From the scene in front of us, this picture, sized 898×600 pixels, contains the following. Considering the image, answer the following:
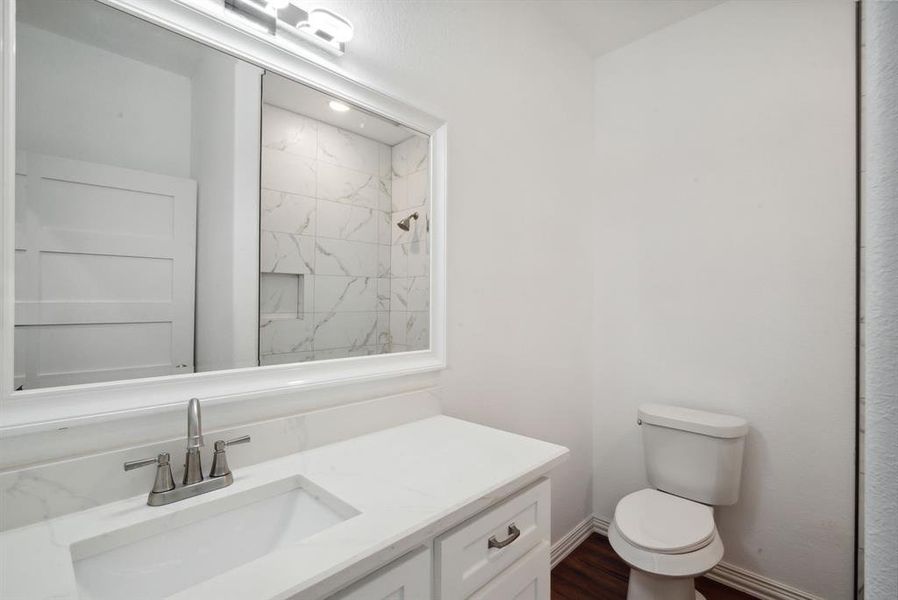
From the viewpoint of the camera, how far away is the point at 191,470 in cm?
87

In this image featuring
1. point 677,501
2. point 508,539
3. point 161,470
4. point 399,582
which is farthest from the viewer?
point 677,501

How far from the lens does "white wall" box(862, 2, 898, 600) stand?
0.25 meters

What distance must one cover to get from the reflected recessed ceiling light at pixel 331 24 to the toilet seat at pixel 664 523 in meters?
1.80

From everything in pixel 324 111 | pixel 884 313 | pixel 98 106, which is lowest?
pixel 884 313

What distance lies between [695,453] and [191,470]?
5.83 ft

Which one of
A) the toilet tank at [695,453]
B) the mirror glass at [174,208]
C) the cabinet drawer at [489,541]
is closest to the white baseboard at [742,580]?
the toilet tank at [695,453]

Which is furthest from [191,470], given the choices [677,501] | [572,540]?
[572,540]

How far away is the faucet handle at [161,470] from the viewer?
2.74 feet

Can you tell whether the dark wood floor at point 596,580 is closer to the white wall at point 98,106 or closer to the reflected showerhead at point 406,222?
the reflected showerhead at point 406,222

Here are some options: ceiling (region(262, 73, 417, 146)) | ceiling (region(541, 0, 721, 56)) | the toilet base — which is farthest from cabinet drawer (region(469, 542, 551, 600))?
ceiling (region(541, 0, 721, 56))

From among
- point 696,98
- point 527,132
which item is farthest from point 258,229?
point 696,98

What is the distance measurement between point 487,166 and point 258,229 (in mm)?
943

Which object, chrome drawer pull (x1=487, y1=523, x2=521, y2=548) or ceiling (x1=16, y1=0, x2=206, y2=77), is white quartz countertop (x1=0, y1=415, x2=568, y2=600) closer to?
chrome drawer pull (x1=487, y1=523, x2=521, y2=548)

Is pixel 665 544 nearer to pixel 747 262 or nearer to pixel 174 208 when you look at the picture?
pixel 747 262
